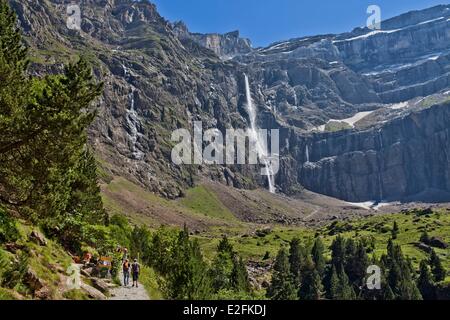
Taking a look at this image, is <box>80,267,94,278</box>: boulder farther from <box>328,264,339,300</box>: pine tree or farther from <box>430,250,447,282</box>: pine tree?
<box>430,250,447,282</box>: pine tree

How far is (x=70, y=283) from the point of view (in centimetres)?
2972

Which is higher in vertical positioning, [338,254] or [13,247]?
[13,247]

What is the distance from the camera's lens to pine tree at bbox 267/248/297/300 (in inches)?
4432

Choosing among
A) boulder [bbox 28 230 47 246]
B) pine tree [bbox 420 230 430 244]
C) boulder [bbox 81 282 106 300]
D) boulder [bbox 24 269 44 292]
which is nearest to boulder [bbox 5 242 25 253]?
boulder [bbox 28 230 47 246]

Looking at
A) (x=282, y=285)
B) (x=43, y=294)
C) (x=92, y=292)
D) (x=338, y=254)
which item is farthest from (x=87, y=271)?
(x=338, y=254)

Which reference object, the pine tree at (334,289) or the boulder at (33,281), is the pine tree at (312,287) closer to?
the pine tree at (334,289)

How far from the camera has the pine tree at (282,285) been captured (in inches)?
4432

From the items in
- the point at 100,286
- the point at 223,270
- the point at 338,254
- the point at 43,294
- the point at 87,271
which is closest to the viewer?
the point at 43,294

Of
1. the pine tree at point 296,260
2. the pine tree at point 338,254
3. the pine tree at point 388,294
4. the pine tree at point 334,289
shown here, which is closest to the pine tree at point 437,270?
the pine tree at point 388,294

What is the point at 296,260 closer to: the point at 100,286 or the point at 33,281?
the point at 100,286

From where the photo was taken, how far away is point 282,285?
12131cm
